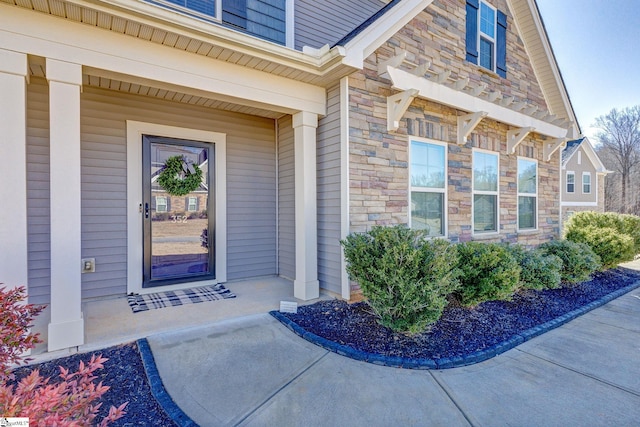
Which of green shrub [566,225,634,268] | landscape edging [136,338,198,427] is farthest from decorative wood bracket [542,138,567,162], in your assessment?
landscape edging [136,338,198,427]

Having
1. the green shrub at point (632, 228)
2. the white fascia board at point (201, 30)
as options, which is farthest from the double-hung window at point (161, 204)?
the green shrub at point (632, 228)

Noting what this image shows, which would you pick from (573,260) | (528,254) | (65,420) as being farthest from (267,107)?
(573,260)

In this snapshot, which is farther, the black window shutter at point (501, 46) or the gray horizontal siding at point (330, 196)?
the black window shutter at point (501, 46)

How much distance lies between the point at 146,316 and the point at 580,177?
2183cm

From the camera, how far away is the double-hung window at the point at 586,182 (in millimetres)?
18219

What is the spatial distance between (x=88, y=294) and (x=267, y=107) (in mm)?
3302

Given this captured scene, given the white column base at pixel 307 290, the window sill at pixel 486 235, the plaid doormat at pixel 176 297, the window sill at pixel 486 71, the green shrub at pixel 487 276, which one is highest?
the window sill at pixel 486 71

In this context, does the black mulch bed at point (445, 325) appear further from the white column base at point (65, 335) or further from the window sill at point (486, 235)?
the white column base at point (65, 335)

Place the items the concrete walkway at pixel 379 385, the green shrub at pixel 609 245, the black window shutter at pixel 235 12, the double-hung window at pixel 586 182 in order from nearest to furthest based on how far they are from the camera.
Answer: the concrete walkway at pixel 379 385 → the black window shutter at pixel 235 12 → the green shrub at pixel 609 245 → the double-hung window at pixel 586 182

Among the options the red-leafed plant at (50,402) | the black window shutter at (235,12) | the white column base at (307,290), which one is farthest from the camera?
the black window shutter at (235,12)

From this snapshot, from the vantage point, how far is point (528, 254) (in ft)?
16.3

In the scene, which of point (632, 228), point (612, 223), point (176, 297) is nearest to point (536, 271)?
point (612, 223)

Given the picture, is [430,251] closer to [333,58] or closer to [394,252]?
[394,252]

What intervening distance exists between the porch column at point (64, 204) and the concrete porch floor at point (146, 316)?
0.19m
